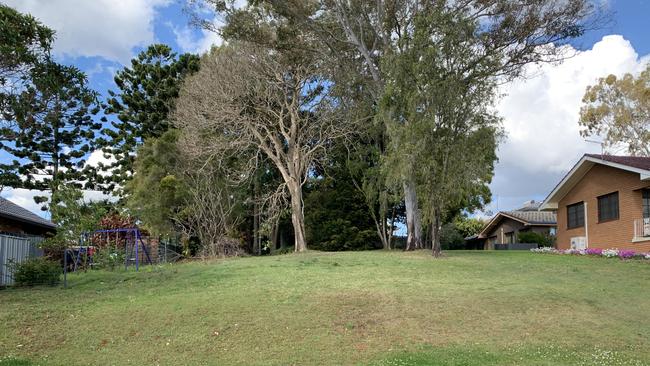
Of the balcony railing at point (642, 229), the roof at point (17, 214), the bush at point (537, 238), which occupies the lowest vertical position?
the bush at point (537, 238)

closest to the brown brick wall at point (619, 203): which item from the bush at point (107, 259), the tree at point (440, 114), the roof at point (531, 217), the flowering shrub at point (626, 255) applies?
the flowering shrub at point (626, 255)

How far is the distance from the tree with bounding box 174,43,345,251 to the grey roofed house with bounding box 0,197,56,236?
8155 millimetres

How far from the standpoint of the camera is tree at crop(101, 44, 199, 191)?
41.9m

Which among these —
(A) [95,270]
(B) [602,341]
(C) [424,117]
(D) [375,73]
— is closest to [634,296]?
(B) [602,341]

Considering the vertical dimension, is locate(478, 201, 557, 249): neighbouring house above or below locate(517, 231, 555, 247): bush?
above

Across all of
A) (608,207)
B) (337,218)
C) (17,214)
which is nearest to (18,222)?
(17,214)

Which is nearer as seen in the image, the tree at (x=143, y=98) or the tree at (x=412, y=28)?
the tree at (x=412, y=28)

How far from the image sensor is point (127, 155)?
44.3m

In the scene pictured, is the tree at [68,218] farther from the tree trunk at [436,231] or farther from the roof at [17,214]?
the tree trunk at [436,231]

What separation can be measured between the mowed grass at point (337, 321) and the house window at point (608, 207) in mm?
9921

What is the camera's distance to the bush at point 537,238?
125ft

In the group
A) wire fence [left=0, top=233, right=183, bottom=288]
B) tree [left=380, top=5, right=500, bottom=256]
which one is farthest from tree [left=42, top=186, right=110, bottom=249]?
tree [left=380, top=5, right=500, bottom=256]

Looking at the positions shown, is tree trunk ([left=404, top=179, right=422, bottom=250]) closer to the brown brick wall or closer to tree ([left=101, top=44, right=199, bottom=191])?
the brown brick wall

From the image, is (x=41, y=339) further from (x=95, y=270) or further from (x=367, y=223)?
(x=367, y=223)
